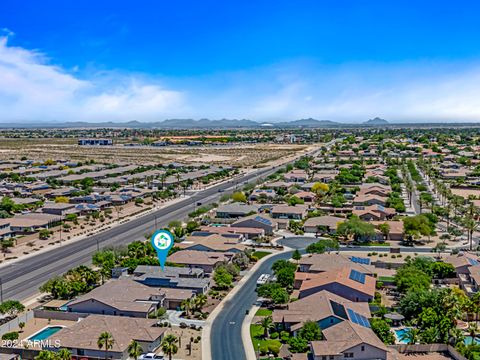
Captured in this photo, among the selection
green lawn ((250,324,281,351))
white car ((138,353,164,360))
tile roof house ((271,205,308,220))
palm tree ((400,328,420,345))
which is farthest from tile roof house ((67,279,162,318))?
tile roof house ((271,205,308,220))

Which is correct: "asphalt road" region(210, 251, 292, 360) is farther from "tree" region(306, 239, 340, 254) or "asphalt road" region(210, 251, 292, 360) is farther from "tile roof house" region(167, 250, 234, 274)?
"tree" region(306, 239, 340, 254)

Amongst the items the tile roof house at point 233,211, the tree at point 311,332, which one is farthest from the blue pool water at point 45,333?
the tile roof house at point 233,211

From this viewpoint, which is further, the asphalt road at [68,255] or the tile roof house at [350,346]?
the asphalt road at [68,255]

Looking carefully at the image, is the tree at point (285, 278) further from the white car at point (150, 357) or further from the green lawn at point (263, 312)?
the white car at point (150, 357)

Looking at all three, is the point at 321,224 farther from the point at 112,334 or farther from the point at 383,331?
the point at 112,334

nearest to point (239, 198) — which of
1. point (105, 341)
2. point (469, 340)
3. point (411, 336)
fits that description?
point (469, 340)
